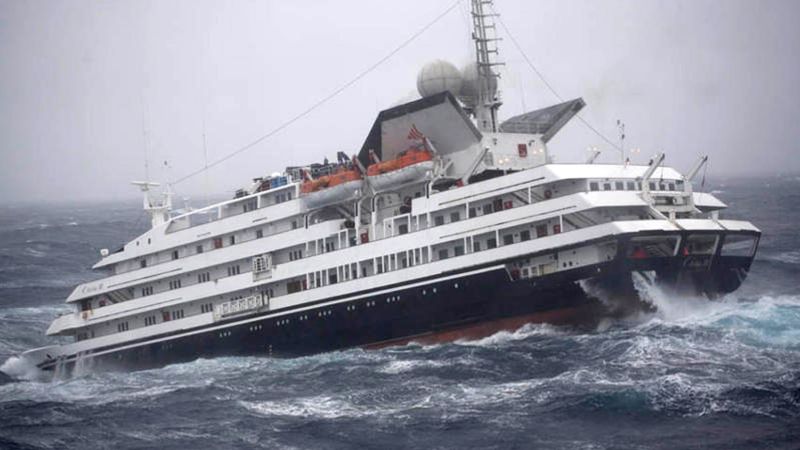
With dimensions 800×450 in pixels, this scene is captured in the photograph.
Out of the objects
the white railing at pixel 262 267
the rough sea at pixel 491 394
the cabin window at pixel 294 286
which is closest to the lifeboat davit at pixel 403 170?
the cabin window at pixel 294 286

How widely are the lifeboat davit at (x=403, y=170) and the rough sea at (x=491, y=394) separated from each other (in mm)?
7463

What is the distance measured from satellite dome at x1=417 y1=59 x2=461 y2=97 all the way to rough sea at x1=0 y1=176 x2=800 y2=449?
12.6 m

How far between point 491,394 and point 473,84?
1891 cm

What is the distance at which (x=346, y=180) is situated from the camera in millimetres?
41094

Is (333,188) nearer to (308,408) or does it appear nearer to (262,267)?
(262,267)

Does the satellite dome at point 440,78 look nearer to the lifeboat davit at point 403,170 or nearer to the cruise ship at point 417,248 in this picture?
the cruise ship at point 417,248

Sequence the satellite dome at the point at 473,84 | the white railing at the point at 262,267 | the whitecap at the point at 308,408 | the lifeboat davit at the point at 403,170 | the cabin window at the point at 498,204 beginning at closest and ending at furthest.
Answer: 1. the whitecap at the point at 308,408
2. the cabin window at the point at 498,204
3. the lifeboat davit at the point at 403,170
4. the white railing at the point at 262,267
5. the satellite dome at the point at 473,84

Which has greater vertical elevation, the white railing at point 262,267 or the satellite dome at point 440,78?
the satellite dome at point 440,78

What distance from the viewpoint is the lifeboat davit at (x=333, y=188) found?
135ft

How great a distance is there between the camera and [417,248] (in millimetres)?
38719

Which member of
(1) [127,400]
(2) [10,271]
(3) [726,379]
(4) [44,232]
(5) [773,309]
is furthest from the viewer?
(4) [44,232]

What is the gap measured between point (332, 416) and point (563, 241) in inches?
486

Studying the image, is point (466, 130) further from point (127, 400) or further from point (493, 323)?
point (127, 400)

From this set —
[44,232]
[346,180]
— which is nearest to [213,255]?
[346,180]
